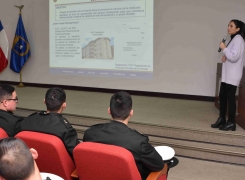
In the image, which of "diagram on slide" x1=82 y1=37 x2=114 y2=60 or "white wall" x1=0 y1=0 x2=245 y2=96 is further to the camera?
"diagram on slide" x1=82 y1=37 x2=114 y2=60

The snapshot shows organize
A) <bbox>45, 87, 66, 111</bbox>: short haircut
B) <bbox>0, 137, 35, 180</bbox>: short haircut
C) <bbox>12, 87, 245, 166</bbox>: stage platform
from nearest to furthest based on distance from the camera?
1. <bbox>0, 137, 35, 180</bbox>: short haircut
2. <bbox>45, 87, 66, 111</bbox>: short haircut
3. <bbox>12, 87, 245, 166</bbox>: stage platform

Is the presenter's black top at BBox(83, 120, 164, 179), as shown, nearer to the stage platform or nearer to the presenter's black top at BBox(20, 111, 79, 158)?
the presenter's black top at BBox(20, 111, 79, 158)

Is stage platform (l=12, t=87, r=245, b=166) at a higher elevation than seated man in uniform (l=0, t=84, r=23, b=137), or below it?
below

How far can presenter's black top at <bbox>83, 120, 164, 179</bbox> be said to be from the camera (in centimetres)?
172

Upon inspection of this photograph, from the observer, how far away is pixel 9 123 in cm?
224

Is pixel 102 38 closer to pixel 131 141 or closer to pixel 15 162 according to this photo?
pixel 131 141

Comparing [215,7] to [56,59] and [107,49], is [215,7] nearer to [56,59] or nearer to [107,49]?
[107,49]

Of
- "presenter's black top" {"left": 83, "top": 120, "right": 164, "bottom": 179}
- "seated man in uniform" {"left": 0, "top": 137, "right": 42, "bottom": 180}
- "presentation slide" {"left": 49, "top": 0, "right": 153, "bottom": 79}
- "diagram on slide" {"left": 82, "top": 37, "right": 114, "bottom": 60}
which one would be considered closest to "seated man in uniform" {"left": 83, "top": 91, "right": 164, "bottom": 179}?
"presenter's black top" {"left": 83, "top": 120, "right": 164, "bottom": 179}

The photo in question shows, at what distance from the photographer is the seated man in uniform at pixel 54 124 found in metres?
1.93

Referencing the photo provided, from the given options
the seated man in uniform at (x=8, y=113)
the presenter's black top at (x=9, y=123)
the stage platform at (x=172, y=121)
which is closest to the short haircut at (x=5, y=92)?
the seated man in uniform at (x=8, y=113)

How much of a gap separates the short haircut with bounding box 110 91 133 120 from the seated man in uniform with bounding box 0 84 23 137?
0.77 metres

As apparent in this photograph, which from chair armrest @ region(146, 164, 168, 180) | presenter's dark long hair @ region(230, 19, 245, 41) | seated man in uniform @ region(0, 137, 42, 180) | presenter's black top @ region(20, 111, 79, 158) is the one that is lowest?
chair armrest @ region(146, 164, 168, 180)

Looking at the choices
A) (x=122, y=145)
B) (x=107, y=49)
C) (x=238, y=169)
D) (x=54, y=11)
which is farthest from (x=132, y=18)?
(x=122, y=145)

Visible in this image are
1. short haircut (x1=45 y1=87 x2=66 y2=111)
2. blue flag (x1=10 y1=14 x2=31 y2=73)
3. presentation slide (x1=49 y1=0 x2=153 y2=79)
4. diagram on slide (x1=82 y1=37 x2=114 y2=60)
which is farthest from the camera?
blue flag (x1=10 y1=14 x2=31 y2=73)
